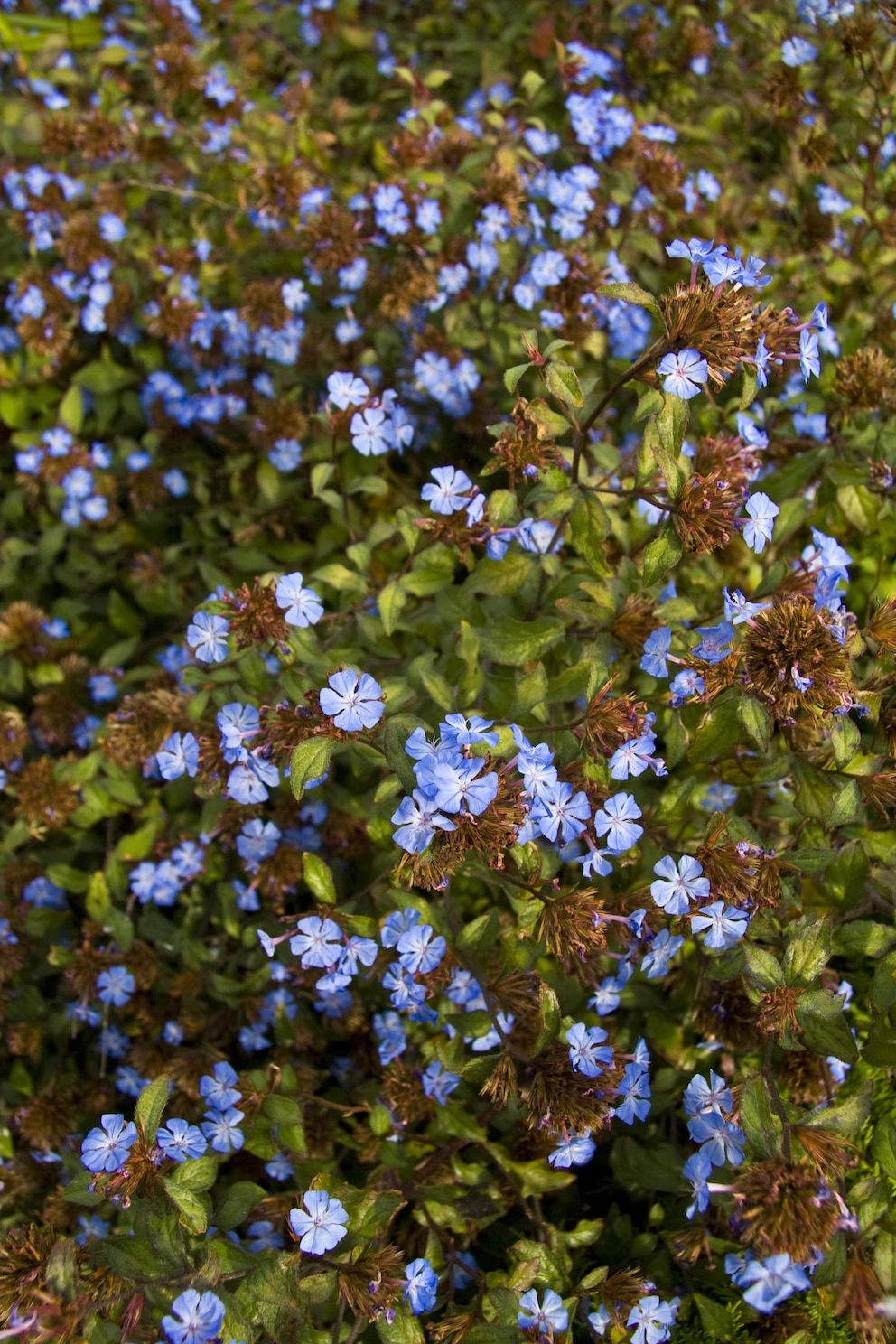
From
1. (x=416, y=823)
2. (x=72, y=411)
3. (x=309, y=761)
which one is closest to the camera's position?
(x=416, y=823)

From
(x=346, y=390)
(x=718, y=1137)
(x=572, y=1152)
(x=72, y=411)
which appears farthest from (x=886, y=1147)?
(x=72, y=411)

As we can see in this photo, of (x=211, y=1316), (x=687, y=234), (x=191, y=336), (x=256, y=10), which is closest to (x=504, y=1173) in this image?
(x=211, y=1316)

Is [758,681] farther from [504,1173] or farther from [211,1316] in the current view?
[211,1316]

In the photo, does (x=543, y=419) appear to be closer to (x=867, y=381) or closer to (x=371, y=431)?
(x=371, y=431)

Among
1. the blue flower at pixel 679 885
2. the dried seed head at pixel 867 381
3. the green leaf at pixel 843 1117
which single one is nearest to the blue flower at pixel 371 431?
the dried seed head at pixel 867 381

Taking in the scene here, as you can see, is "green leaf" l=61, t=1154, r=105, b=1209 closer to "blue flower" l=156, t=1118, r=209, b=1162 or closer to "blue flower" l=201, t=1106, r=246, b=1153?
"blue flower" l=156, t=1118, r=209, b=1162

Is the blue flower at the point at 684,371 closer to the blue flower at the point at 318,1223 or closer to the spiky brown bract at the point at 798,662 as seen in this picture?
the spiky brown bract at the point at 798,662

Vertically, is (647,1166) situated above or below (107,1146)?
below
